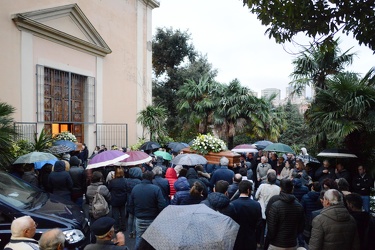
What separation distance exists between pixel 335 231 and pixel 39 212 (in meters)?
4.20

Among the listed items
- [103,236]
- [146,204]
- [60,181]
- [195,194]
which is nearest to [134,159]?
[60,181]

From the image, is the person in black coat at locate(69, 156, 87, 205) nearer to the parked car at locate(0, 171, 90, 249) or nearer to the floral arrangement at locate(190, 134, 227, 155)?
the parked car at locate(0, 171, 90, 249)

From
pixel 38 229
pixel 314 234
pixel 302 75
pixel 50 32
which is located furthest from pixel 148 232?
pixel 50 32

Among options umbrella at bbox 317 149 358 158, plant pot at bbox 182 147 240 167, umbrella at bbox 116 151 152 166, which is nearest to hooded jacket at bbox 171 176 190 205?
umbrella at bbox 116 151 152 166

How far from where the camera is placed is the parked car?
15.2 feet

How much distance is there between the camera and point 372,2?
5.21 meters

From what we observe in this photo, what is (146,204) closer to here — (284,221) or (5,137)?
(284,221)

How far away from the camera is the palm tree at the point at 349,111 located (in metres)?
8.63

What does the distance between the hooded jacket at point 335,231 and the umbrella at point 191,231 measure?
1.47 meters

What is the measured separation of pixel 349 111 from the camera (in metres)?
8.85

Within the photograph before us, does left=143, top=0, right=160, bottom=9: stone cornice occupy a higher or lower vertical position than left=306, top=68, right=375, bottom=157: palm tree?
higher

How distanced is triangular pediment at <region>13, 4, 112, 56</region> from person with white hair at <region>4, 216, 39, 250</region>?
35.4 feet

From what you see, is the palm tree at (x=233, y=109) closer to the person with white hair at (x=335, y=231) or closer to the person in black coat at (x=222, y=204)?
the person in black coat at (x=222, y=204)

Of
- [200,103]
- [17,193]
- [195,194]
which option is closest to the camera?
[195,194]
